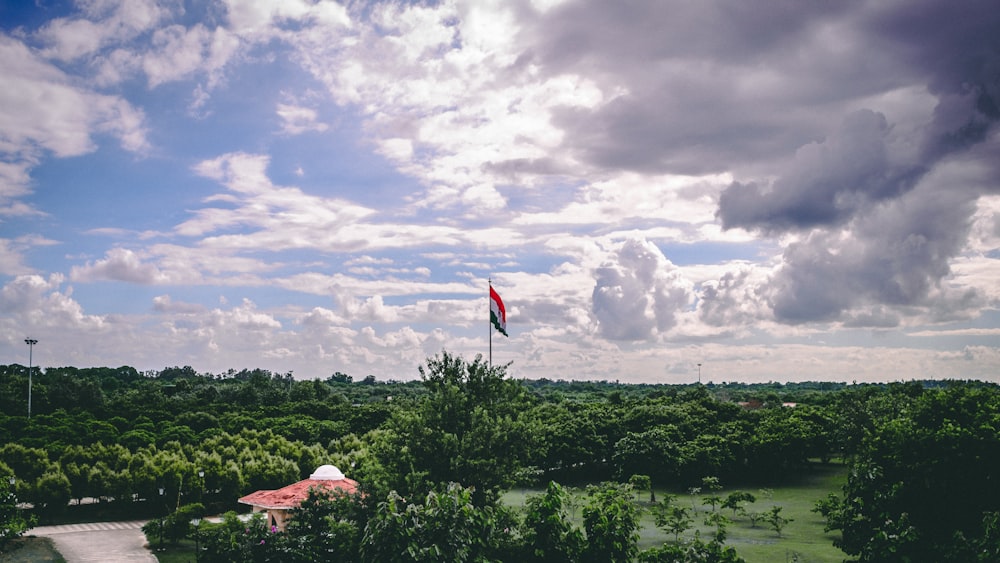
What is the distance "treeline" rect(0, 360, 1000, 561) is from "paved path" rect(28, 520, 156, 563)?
7.01 feet

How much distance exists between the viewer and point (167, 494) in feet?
144

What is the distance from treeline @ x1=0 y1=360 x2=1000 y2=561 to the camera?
19.0 meters

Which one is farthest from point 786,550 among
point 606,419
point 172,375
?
point 172,375

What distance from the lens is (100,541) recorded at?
37.7 meters

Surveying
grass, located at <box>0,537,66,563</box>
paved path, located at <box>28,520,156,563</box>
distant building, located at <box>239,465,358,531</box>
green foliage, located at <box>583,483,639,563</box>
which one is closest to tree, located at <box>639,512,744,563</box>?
green foliage, located at <box>583,483,639,563</box>

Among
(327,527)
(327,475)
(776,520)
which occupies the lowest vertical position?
(776,520)

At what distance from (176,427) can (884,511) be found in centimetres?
5539

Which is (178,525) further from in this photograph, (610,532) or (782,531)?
(782,531)

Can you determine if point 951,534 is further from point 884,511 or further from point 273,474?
point 273,474

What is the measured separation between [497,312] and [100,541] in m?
29.6

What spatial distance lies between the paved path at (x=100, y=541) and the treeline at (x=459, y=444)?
2138 mm

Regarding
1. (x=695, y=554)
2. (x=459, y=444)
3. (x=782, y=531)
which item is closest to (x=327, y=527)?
(x=459, y=444)

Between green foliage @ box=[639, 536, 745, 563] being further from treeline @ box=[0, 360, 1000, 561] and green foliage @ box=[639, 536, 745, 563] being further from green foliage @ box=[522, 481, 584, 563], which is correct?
green foliage @ box=[522, 481, 584, 563]

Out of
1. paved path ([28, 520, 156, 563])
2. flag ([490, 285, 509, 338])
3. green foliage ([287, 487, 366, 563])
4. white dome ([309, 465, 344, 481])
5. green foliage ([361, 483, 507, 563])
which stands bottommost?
paved path ([28, 520, 156, 563])
